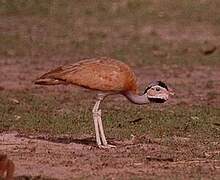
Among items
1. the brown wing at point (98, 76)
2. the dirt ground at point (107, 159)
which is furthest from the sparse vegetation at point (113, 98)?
the brown wing at point (98, 76)

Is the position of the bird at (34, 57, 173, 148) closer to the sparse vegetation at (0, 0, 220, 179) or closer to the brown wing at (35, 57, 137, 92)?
the brown wing at (35, 57, 137, 92)

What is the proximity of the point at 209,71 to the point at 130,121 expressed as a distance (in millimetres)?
5658

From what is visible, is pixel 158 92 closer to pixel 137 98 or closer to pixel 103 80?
pixel 137 98

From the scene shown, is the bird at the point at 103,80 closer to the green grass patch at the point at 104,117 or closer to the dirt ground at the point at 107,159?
the dirt ground at the point at 107,159

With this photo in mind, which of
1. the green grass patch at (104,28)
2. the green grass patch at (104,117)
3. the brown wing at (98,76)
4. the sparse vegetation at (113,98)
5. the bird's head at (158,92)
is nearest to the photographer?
the sparse vegetation at (113,98)

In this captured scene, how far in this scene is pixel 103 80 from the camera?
10305 millimetres

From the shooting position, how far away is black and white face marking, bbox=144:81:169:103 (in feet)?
34.3

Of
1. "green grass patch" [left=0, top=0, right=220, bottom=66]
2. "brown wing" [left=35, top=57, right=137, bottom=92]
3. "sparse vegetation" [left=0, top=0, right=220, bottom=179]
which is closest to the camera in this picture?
"sparse vegetation" [left=0, top=0, right=220, bottom=179]

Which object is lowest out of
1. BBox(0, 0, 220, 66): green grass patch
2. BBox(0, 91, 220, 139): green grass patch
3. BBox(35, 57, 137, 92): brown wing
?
BBox(0, 91, 220, 139): green grass patch

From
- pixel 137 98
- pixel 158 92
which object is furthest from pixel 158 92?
pixel 137 98

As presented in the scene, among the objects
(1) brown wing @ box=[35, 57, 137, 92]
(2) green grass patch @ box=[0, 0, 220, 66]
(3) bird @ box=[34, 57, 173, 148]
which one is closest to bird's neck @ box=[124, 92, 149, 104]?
(3) bird @ box=[34, 57, 173, 148]

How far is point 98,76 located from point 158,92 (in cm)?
66

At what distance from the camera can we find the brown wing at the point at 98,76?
10.3 m

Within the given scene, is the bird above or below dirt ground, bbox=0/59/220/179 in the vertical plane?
above
